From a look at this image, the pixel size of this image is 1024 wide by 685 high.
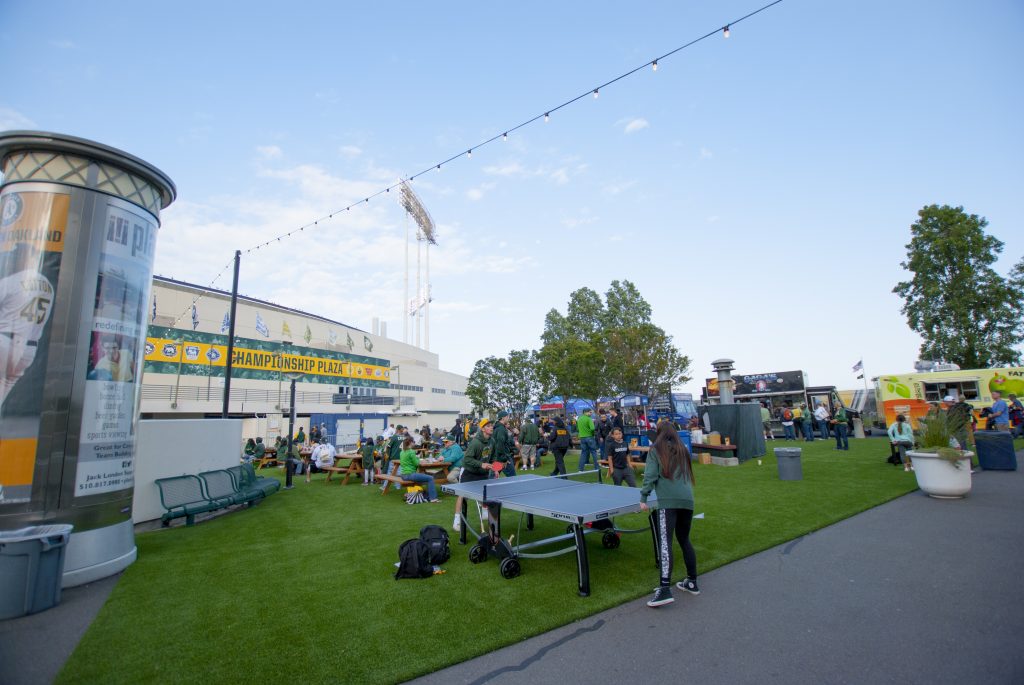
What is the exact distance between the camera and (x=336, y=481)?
49.4ft

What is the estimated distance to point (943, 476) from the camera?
7957 mm

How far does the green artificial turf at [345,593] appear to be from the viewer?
3.62 metres

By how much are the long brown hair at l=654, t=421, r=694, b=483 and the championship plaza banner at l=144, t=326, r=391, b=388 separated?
80.6 feet

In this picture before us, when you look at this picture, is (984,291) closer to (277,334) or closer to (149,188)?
(149,188)

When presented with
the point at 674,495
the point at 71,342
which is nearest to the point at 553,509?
the point at 674,495

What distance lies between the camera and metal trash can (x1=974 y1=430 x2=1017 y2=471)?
1048 centimetres

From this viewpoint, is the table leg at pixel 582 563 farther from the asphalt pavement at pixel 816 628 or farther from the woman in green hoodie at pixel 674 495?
the woman in green hoodie at pixel 674 495

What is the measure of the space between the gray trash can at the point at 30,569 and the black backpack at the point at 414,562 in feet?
11.6

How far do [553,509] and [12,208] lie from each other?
768 centimetres

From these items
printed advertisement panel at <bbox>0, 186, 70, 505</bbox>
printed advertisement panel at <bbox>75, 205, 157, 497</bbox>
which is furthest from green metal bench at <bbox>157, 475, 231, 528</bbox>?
printed advertisement panel at <bbox>0, 186, 70, 505</bbox>

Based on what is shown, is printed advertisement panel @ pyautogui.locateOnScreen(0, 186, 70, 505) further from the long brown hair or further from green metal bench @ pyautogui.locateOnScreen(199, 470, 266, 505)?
the long brown hair

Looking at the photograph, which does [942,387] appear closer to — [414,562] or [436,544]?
[436,544]

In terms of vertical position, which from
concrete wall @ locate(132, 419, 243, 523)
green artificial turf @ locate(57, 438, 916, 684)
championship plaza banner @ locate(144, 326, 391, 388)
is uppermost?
championship plaza banner @ locate(144, 326, 391, 388)

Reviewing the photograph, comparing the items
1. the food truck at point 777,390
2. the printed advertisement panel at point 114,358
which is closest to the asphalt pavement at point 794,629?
the printed advertisement panel at point 114,358
